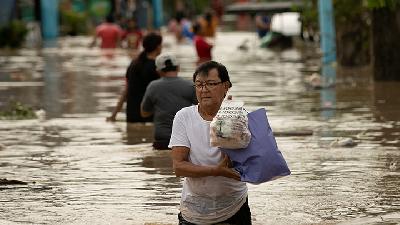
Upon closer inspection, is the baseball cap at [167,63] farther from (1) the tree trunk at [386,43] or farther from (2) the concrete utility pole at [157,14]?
(2) the concrete utility pole at [157,14]

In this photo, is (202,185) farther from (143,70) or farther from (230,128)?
(143,70)

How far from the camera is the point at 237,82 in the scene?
85.2 ft

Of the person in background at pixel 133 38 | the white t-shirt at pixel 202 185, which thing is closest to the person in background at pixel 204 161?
the white t-shirt at pixel 202 185

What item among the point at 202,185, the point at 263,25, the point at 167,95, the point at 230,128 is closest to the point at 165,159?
the point at 167,95

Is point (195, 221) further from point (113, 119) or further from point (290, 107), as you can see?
point (290, 107)

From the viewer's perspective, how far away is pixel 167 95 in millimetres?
13766

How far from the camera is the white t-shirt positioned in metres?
7.41

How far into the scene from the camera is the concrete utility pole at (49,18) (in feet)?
193

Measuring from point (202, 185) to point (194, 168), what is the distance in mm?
193

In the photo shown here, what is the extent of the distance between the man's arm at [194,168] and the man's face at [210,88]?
0.31m

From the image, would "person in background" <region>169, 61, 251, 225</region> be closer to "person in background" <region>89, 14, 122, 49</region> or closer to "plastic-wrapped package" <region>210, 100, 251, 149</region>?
"plastic-wrapped package" <region>210, 100, 251, 149</region>

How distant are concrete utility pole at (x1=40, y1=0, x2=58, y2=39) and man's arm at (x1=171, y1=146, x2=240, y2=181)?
170 feet

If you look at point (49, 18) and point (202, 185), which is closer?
point (202, 185)

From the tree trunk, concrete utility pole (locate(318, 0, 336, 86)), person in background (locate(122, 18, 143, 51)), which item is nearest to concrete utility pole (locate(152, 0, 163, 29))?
person in background (locate(122, 18, 143, 51))
